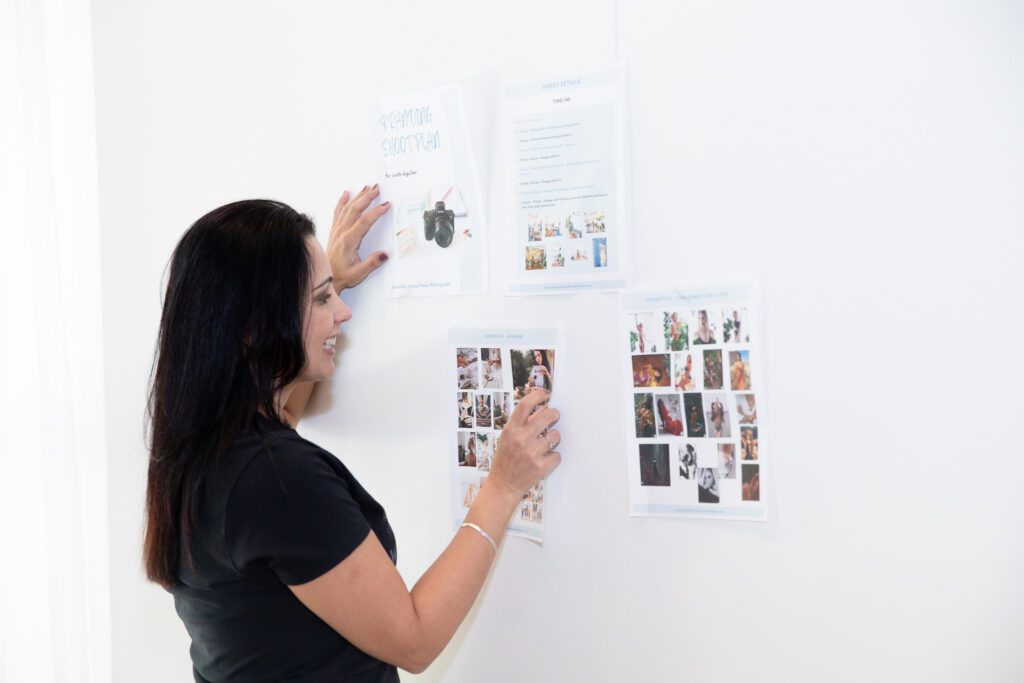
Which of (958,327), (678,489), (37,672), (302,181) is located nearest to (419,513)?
(678,489)

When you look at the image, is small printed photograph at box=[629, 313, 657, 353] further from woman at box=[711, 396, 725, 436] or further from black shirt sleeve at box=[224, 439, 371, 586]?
black shirt sleeve at box=[224, 439, 371, 586]

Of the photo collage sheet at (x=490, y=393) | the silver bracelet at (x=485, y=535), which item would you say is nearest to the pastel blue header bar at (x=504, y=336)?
the photo collage sheet at (x=490, y=393)

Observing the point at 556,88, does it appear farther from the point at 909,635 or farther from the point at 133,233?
the point at 133,233

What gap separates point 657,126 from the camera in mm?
1094

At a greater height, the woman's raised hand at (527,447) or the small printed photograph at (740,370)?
the small printed photograph at (740,370)

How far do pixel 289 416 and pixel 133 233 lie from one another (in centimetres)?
63

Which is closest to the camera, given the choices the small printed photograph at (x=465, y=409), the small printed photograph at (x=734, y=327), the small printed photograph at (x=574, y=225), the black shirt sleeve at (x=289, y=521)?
the black shirt sleeve at (x=289, y=521)

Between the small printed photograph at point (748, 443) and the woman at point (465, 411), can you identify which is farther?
the woman at point (465, 411)

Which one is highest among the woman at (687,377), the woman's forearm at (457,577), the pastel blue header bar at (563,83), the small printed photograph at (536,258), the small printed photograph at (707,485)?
the pastel blue header bar at (563,83)

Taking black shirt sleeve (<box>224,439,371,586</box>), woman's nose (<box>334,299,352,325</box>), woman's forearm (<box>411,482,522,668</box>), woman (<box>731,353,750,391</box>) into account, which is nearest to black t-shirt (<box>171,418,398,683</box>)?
black shirt sleeve (<box>224,439,371,586</box>)

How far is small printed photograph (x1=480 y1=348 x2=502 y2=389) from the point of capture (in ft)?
4.04

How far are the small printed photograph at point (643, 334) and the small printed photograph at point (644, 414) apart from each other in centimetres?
7

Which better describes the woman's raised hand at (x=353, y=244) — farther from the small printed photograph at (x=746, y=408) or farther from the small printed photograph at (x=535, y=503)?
the small printed photograph at (x=746, y=408)

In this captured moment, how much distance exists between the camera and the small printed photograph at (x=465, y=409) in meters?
1.26
